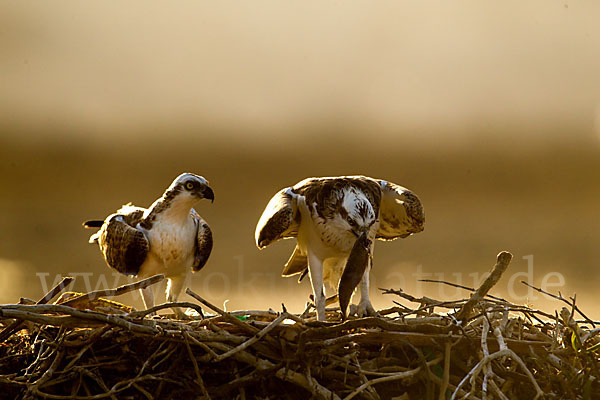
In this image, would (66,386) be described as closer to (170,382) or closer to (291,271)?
(170,382)

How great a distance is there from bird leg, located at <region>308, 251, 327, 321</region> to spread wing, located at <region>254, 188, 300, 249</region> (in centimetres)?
24

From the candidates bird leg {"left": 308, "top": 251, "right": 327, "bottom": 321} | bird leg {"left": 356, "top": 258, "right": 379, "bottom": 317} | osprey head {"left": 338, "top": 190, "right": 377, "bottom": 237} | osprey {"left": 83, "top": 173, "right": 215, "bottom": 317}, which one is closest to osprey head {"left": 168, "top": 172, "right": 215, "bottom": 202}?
osprey {"left": 83, "top": 173, "right": 215, "bottom": 317}

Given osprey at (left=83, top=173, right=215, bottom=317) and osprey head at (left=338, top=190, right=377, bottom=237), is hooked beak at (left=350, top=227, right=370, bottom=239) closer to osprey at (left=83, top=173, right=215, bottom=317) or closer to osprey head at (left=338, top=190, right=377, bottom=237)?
osprey head at (left=338, top=190, right=377, bottom=237)

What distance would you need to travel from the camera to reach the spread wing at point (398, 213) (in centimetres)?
475

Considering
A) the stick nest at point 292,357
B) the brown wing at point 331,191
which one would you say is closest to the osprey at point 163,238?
the brown wing at point 331,191

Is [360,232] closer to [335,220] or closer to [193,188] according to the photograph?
[335,220]

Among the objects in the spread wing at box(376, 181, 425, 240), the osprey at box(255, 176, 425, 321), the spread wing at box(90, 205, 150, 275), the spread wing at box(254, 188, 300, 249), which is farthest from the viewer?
the spread wing at box(90, 205, 150, 275)

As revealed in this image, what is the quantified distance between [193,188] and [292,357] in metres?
1.89

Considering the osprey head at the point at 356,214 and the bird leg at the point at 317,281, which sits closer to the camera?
the osprey head at the point at 356,214

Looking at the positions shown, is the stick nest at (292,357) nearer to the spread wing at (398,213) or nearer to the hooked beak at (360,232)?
the hooked beak at (360,232)

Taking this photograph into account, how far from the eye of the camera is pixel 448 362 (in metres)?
3.36

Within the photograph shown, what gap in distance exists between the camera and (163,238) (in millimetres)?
5047

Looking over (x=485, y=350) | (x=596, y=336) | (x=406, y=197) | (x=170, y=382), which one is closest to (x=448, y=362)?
(x=485, y=350)

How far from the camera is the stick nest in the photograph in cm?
340
